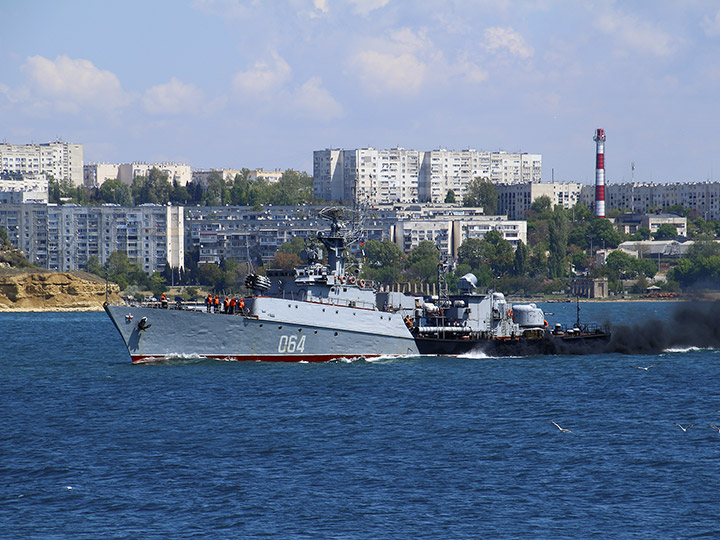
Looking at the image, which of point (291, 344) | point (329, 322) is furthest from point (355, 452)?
point (329, 322)

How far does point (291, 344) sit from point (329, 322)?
2076 mm

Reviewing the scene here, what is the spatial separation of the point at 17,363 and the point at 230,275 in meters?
103

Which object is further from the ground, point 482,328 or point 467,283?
point 467,283

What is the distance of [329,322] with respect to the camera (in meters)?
50.5

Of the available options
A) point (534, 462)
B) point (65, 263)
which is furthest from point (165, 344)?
point (65, 263)

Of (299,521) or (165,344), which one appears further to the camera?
(165,344)

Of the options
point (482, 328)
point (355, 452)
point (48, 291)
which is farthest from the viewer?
point (48, 291)

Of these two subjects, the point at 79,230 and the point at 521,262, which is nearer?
the point at 521,262

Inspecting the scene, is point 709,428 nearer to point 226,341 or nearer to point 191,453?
point 191,453

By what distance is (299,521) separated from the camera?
24.9m

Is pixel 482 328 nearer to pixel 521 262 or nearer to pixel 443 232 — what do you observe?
pixel 521 262

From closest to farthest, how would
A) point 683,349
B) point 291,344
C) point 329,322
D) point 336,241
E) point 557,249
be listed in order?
point 291,344, point 329,322, point 336,241, point 683,349, point 557,249

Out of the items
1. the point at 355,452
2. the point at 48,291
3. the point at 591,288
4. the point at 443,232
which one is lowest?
the point at 591,288

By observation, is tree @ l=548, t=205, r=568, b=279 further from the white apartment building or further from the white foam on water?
the white foam on water
